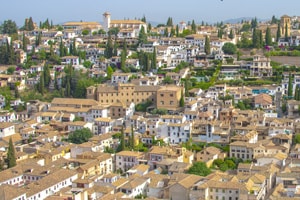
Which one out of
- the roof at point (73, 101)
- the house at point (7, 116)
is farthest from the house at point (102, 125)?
the house at point (7, 116)

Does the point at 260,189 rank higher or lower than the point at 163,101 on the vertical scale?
lower

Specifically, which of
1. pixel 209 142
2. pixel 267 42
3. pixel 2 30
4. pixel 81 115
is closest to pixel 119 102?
pixel 81 115

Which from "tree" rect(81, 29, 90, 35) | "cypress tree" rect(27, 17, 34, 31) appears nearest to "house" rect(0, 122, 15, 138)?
"tree" rect(81, 29, 90, 35)

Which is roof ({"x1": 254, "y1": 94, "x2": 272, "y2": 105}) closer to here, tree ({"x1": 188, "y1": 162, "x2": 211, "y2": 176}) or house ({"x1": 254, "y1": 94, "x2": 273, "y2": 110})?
house ({"x1": 254, "y1": 94, "x2": 273, "y2": 110})

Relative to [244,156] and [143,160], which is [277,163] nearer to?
[244,156]

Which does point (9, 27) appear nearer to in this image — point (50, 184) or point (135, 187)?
point (50, 184)

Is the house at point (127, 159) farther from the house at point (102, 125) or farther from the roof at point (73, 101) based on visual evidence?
the roof at point (73, 101)
